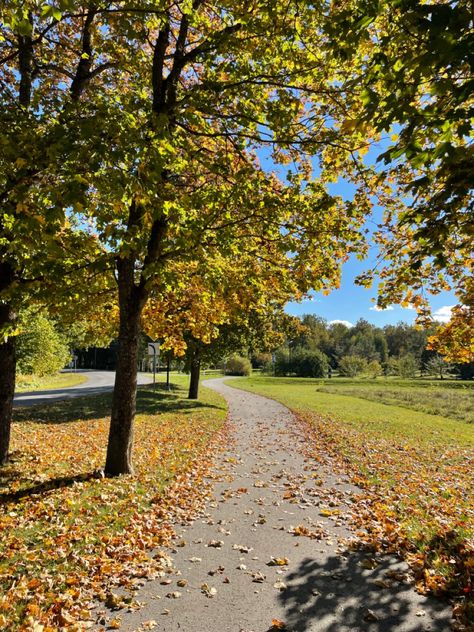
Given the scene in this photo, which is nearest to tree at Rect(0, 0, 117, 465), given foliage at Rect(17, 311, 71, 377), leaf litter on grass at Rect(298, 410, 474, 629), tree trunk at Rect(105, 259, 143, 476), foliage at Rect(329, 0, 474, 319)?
tree trunk at Rect(105, 259, 143, 476)

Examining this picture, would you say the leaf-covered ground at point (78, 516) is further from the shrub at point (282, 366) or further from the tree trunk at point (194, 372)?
the shrub at point (282, 366)

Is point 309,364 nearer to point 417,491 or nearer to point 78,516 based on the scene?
point 417,491

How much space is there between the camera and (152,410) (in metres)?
19.3

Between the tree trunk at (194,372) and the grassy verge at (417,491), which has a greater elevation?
the tree trunk at (194,372)

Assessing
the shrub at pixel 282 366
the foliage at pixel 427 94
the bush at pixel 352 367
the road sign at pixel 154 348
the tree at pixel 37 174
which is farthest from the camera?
the shrub at pixel 282 366

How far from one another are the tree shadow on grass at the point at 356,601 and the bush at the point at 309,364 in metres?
71.9

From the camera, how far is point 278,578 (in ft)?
15.0

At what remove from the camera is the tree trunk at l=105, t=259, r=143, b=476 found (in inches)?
314

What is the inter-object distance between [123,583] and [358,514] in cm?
387

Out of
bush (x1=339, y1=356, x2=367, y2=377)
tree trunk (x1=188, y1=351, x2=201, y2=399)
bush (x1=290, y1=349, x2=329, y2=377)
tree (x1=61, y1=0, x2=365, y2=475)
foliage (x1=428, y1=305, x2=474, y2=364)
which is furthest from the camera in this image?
bush (x1=339, y1=356, x2=367, y2=377)

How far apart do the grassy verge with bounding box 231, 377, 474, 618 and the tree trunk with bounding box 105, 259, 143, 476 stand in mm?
4554

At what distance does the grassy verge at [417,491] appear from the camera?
4.79 m

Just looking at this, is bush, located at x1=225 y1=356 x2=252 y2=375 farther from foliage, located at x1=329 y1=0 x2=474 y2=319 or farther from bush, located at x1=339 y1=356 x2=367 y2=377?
foliage, located at x1=329 y1=0 x2=474 y2=319

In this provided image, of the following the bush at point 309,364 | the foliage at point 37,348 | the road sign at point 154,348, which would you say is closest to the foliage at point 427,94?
the road sign at point 154,348
